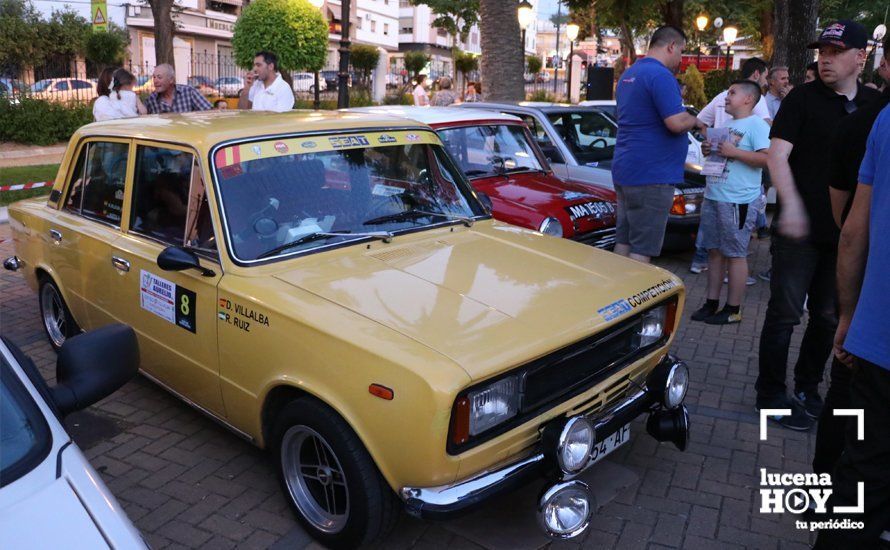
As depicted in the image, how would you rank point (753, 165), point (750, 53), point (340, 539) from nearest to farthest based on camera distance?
point (340, 539)
point (753, 165)
point (750, 53)

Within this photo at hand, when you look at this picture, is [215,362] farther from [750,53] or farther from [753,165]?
[750,53]

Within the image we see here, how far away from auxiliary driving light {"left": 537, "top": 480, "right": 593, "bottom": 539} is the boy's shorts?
3618 mm

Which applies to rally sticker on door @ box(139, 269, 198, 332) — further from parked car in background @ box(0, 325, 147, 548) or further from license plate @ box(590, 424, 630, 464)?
license plate @ box(590, 424, 630, 464)

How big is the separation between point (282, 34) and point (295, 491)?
15.1m

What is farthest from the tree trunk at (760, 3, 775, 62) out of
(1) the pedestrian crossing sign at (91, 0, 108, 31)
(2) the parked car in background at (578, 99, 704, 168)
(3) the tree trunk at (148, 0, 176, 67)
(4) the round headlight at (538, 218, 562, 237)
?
(4) the round headlight at (538, 218, 562, 237)

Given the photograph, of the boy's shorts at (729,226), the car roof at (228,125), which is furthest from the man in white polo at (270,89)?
the boy's shorts at (729,226)

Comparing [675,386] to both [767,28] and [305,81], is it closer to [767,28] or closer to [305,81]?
[767,28]

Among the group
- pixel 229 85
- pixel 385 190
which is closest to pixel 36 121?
pixel 229 85

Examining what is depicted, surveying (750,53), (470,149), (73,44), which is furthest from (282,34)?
(750,53)

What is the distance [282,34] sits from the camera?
16.6 metres

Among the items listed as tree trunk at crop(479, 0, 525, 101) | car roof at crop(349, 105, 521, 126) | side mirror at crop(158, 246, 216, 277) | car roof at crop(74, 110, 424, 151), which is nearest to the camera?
side mirror at crop(158, 246, 216, 277)

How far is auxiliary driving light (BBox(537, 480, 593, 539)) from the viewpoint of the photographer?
279 centimetres

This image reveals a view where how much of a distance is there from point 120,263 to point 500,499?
8.13 feet

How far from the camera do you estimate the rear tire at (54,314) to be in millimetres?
5027
